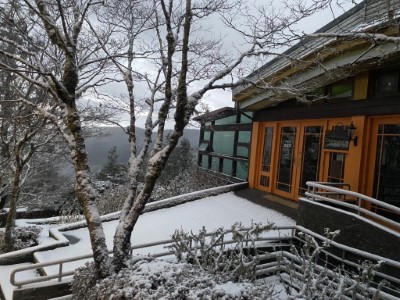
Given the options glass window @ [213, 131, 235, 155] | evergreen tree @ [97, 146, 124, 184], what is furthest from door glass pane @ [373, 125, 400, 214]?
evergreen tree @ [97, 146, 124, 184]

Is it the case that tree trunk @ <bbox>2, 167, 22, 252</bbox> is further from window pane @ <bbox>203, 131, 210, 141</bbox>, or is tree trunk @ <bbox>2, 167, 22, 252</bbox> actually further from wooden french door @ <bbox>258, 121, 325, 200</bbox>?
window pane @ <bbox>203, 131, 210, 141</bbox>

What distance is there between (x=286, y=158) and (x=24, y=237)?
32.8ft

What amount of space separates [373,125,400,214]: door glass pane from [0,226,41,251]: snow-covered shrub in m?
10.6

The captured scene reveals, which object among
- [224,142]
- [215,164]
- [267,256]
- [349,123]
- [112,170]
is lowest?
[112,170]

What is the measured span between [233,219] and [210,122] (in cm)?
1112

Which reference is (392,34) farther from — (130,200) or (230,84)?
(130,200)

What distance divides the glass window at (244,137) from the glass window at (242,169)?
1.10m

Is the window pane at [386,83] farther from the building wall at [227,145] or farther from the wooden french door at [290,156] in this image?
the building wall at [227,145]

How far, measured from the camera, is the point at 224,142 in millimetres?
18844

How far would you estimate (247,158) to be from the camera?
15898 mm

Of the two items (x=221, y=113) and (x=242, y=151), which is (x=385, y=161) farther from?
(x=221, y=113)

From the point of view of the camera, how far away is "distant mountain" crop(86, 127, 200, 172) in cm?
1804

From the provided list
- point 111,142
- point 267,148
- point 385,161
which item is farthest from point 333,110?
point 111,142

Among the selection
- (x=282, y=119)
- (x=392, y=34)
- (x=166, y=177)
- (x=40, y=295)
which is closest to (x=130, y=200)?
(x=40, y=295)
